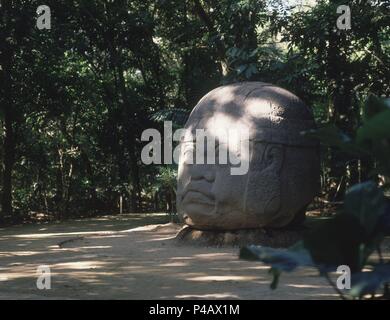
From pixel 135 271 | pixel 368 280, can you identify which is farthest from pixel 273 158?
pixel 368 280

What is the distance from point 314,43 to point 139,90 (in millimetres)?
8197

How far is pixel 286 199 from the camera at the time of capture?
9.10 meters

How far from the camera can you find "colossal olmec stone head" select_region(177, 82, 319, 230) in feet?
29.5

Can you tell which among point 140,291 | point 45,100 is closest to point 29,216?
point 45,100

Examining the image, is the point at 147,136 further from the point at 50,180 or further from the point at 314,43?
the point at 314,43

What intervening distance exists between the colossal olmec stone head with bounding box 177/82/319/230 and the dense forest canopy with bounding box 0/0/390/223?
2.64 meters

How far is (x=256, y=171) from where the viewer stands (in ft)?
29.5

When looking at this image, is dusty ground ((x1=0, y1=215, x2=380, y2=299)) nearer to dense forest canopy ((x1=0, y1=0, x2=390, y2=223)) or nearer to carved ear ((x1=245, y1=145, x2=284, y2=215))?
carved ear ((x1=245, y1=145, x2=284, y2=215))

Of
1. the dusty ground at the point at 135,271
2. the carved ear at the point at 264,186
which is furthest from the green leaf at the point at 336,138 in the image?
the carved ear at the point at 264,186

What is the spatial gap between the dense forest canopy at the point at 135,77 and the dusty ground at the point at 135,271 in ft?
13.2

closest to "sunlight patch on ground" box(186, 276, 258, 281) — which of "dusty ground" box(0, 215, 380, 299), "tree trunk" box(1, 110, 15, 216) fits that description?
"dusty ground" box(0, 215, 380, 299)

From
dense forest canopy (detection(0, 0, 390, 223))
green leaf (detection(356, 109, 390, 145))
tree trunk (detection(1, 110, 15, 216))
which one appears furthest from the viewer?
tree trunk (detection(1, 110, 15, 216))

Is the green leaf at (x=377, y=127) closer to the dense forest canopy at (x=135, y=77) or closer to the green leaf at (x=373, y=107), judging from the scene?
the green leaf at (x=373, y=107)

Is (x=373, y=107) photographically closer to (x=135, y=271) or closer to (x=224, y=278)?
(x=224, y=278)
